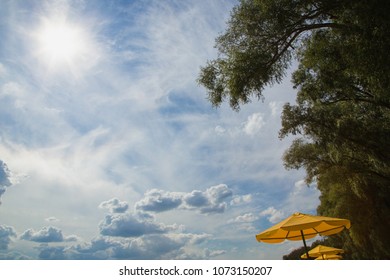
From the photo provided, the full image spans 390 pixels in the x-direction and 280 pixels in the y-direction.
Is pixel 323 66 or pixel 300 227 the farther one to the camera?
pixel 323 66

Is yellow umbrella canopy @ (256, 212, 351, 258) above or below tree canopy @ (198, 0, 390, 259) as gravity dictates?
below

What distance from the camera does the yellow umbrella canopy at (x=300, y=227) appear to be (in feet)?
24.1

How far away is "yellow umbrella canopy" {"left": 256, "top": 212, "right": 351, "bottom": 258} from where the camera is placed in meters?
7.34

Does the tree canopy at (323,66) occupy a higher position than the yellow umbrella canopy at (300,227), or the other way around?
the tree canopy at (323,66)

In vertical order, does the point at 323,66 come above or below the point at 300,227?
above

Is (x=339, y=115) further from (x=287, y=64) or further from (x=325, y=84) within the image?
(x=287, y=64)

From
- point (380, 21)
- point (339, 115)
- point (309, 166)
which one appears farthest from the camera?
point (309, 166)

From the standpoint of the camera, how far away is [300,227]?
24.0 feet

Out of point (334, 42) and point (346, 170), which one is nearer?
point (334, 42)
